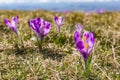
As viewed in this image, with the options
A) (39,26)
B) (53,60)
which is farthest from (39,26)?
(53,60)

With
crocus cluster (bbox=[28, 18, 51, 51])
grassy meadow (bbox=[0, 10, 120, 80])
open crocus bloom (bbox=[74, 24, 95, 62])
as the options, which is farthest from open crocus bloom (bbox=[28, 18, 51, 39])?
open crocus bloom (bbox=[74, 24, 95, 62])

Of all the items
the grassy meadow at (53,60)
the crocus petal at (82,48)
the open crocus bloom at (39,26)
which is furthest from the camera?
the open crocus bloom at (39,26)

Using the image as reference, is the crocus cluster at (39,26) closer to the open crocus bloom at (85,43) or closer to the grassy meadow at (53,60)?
the grassy meadow at (53,60)

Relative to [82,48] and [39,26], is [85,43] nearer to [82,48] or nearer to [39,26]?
[82,48]

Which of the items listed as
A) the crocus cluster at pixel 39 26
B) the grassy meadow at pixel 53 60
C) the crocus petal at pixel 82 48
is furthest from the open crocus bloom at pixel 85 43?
the crocus cluster at pixel 39 26

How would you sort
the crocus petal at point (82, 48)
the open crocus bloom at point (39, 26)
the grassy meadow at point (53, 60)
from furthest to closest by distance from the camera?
the open crocus bloom at point (39, 26)
the grassy meadow at point (53, 60)
the crocus petal at point (82, 48)

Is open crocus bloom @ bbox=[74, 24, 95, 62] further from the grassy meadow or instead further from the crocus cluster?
the crocus cluster

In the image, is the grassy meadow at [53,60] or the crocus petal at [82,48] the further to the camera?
the grassy meadow at [53,60]

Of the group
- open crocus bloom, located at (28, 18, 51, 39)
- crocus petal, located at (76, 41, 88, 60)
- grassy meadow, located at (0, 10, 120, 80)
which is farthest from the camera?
open crocus bloom, located at (28, 18, 51, 39)

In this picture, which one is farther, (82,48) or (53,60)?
(53,60)

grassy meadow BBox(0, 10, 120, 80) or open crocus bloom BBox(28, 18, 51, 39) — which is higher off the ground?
open crocus bloom BBox(28, 18, 51, 39)

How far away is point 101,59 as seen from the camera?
16.1 ft

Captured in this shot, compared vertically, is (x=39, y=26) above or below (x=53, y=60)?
above

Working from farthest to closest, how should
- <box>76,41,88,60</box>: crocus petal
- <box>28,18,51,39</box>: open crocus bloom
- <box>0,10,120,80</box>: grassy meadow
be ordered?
<box>28,18,51,39</box>: open crocus bloom, <box>0,10,120,80</box>: grassy meadow, <box>76,41,88,60</box>: crocus petal
